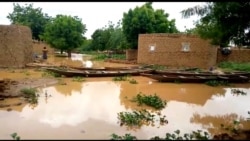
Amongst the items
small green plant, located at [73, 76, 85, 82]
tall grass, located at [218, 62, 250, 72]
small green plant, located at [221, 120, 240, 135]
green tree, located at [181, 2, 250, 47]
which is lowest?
small green plant, located at [221, 120, 240, 135]

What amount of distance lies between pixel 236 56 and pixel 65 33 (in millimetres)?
20202

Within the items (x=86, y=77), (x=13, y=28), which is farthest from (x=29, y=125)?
(x=13, y=28)

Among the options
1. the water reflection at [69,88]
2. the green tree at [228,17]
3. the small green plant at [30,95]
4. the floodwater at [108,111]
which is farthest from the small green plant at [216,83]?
the small green plant at [30,95]

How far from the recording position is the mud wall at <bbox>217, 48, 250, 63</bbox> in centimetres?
2386

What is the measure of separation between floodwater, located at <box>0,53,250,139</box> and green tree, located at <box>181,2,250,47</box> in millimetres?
2455

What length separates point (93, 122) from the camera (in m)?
7.52

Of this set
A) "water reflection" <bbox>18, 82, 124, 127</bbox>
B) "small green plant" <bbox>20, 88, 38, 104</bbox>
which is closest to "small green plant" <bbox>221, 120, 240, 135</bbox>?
"water reflection" <bbox>18, 82, 124, 127</bbox>

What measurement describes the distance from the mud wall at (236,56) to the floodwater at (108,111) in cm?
1067

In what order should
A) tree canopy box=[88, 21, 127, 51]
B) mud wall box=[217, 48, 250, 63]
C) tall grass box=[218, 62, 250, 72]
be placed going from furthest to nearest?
tree canopy box=[88, 21, 127, 51], mud wall box=[217, 48, 250, 63], tall grass box=[218, 62, 250, 72]

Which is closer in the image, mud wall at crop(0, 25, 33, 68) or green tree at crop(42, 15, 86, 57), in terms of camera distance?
mud wall at crop(0, 25, 33, 68)

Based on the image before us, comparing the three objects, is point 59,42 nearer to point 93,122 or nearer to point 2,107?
point 2,107

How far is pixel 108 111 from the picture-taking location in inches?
345

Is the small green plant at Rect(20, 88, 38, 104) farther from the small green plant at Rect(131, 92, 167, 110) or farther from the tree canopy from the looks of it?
the tree canopy

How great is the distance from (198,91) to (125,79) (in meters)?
4.62
